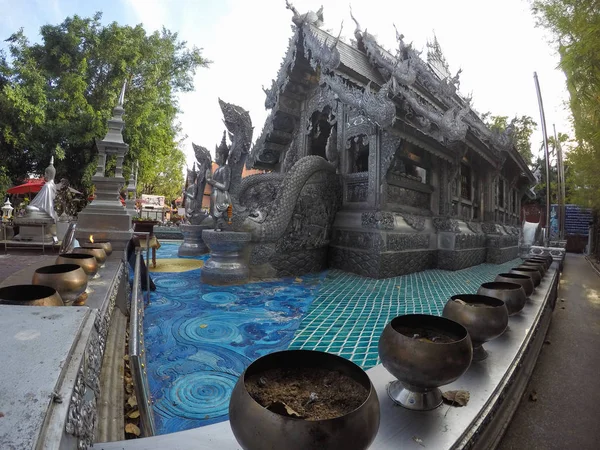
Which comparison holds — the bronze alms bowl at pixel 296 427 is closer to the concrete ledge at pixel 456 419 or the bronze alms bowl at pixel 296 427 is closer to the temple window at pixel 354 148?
the concrete ledge at pixel 456 419

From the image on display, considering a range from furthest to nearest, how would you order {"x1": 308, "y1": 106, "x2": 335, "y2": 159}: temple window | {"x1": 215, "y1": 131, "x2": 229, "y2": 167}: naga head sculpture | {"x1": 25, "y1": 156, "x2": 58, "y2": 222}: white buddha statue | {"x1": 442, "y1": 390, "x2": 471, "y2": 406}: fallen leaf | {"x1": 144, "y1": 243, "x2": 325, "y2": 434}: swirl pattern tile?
{"x1": 25, "y1": 156, "x2": 58, "y2": 222}: white buddha statue < {"x1": 308, "y1": 106, "x2": 335, "y2": 159}: temple window < {"x1": 215, "y1": 131, "x2": 229, "y2": 167}: naga head sculpture < {"x1": 144, "y1": 243, "x2": 325, "y2": 434}: swirl pattern tile < {"x1": 442, "y1": 390, "x2": 471, "y2": 406}: fallen leaf

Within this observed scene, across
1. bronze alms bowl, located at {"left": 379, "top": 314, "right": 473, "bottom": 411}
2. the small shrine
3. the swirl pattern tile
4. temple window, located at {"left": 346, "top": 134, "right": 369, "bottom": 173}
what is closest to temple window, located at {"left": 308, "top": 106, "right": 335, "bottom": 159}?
temple window, located at {"left": 346, "top": 134, "right": 369, "bottom": 173}

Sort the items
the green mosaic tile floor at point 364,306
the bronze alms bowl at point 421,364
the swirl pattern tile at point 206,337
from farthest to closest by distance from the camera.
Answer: the green mosaic tile floor at point 364,306, the swirl pattern tile at point 206,337, the bronze alms bowl at point 421,364

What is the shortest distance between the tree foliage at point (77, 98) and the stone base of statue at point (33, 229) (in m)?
8.15

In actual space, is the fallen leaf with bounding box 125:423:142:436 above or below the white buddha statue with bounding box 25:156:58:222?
below

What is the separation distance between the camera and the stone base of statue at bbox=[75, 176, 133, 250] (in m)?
4.60

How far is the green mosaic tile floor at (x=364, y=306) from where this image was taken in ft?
10.4

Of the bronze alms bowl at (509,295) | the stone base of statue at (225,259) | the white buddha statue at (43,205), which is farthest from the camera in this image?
the white buddha statue at (43,205)

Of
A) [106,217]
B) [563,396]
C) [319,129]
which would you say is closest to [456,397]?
[563,396]

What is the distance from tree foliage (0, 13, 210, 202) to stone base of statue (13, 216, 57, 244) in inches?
321

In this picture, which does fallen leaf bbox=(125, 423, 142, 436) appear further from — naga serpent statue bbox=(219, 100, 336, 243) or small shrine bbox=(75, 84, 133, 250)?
naga serpent statue bbox=(219, 100, 336, 243)

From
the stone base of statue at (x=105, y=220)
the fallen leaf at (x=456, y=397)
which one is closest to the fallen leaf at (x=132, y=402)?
the fallen leaf at (x=456, y=397)

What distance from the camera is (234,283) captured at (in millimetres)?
5633

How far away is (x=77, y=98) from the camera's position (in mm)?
17156
